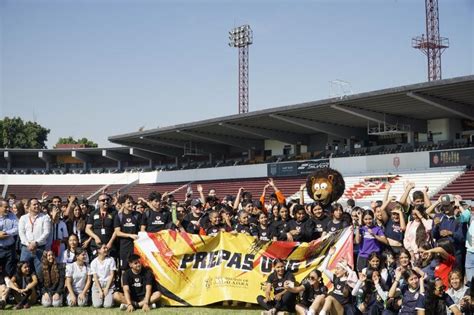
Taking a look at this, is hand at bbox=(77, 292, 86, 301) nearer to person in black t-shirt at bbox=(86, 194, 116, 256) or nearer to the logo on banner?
person in black t-shirt at bbox=(86, 194, 116, 256)

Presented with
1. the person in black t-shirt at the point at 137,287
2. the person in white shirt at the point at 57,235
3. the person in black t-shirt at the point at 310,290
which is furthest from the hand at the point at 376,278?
the person in white shirt at the point at 57,235

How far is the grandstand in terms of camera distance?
2997 cm

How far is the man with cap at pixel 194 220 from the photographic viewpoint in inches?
429

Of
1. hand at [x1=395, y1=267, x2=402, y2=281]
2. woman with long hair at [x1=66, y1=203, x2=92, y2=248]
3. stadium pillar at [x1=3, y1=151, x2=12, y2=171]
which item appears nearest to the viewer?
hand at [x1=395, y1=267, x2=402, y2=281]

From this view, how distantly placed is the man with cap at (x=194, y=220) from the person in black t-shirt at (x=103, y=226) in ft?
4.21

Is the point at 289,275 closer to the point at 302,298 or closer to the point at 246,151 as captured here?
the point at 302,298

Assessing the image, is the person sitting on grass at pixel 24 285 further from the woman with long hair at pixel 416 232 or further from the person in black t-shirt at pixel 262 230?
the woman with long hair at pixel 416 232

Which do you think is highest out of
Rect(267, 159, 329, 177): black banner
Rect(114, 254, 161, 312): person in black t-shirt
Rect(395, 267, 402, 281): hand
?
Rect(267, 159, 329, 177): black banner

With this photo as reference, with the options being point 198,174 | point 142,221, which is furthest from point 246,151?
point 142,221

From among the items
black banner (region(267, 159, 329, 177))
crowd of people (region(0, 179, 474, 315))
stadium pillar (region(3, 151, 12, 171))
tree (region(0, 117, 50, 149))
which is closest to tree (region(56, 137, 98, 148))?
tree (region(0, 117, 50, 149))

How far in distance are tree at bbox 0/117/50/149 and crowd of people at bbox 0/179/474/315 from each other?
3046 inches

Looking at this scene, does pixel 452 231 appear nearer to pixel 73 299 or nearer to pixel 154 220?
pixel 154 220

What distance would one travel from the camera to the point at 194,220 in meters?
11.4

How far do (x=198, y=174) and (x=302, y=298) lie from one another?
123ft
